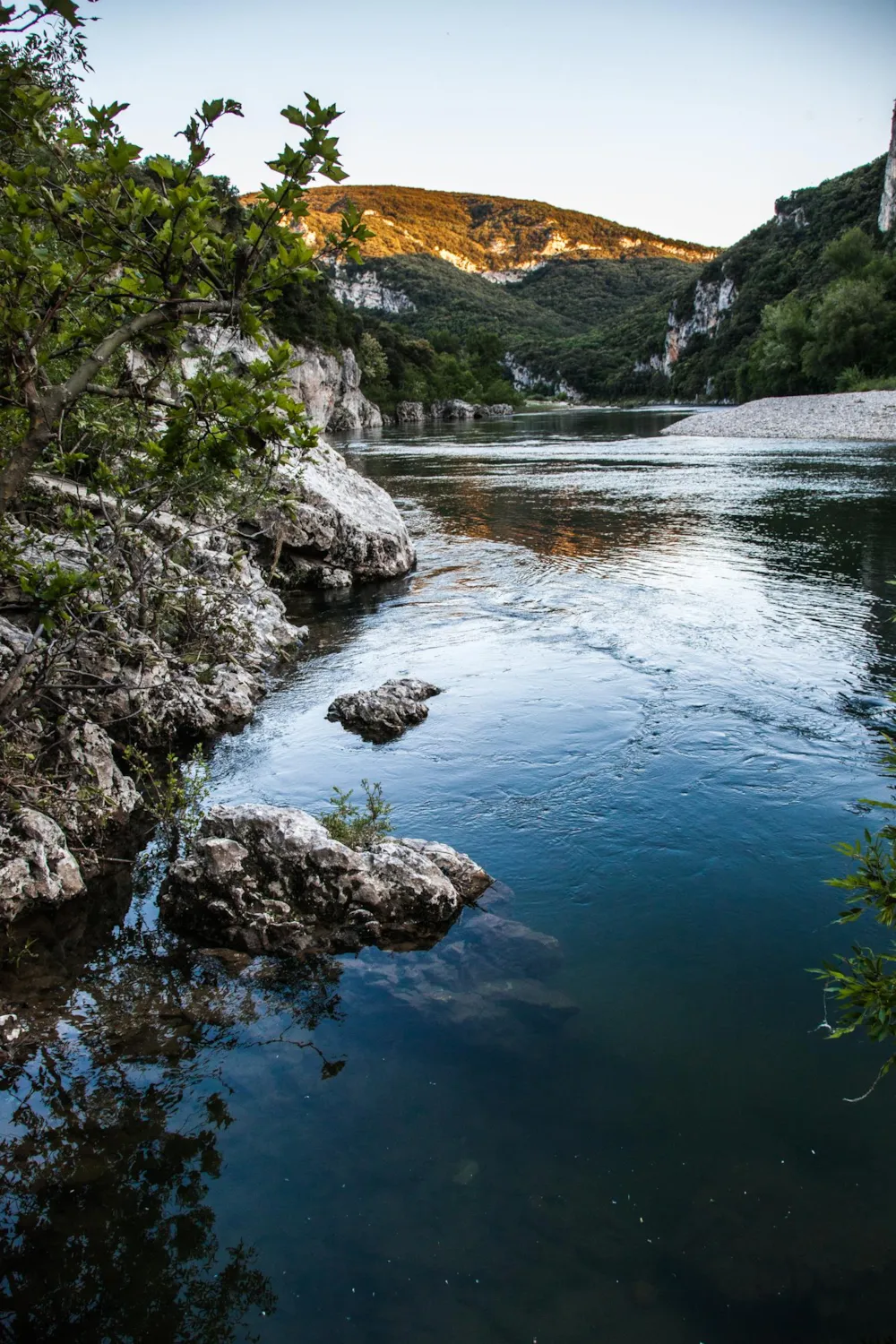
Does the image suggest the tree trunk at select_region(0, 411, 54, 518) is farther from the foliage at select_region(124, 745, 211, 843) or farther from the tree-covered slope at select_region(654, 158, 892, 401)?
the tree-covered slope at select_region(654, 158, 892, 401)

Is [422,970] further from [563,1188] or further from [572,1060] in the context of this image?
[563,1188]

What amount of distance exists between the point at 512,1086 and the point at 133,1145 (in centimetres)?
221

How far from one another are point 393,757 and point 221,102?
731cm

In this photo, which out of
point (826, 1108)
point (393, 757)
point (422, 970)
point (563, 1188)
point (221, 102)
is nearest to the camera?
point (221, 102)

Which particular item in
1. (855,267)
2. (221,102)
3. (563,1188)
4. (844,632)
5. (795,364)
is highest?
(855,267)

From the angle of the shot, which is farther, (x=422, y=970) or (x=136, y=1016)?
(x=422, y=970)

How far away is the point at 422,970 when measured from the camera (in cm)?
606

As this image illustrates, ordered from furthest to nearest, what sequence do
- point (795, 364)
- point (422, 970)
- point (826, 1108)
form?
point (795, 364)
point (422, 970)
point (826, 1108)

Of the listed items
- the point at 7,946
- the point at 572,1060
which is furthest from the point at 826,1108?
the point at 7,946

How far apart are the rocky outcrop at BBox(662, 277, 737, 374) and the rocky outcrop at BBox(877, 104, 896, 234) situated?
3975cm

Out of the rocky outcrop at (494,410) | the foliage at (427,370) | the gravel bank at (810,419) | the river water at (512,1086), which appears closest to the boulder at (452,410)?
the rocky outcrop at (494,410)

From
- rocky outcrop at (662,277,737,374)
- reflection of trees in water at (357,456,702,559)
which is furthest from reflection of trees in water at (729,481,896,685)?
rocky outcrop at (662,277,737,374)

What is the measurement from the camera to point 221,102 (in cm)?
358

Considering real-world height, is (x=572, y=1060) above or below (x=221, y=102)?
below
